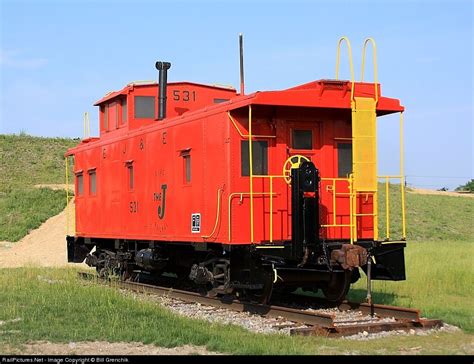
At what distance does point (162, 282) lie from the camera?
18.2m

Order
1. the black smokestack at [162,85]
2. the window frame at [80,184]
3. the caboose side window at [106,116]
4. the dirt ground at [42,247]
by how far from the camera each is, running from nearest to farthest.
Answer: the black smokestack at [162,85] < the caboose side window at [106,116] < the window frame at [80,184] < the dirt ground at [42,247]

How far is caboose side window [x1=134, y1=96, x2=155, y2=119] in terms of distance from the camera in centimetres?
1741

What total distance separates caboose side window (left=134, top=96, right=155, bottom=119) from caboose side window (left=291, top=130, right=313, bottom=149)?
548cm

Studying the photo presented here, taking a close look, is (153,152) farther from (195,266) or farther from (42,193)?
(42,193)

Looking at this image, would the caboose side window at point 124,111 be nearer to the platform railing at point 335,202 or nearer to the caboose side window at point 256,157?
the caboose side window at point 256,157

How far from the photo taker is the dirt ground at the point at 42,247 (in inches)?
1156

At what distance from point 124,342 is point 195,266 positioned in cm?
445

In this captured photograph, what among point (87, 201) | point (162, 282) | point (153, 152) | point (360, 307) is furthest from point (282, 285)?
point (87, 201)

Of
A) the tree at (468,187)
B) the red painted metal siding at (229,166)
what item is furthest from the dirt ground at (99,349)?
the tree at (468,187)

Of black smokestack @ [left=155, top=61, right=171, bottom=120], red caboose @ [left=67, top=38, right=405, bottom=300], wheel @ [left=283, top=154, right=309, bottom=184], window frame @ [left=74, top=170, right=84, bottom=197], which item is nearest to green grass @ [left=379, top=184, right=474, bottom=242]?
window frame @ [left=74, top=170, right=84, bottom=197]

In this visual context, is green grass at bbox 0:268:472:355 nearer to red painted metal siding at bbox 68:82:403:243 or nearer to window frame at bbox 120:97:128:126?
red painted metal siding at bbox 68:82:403:243

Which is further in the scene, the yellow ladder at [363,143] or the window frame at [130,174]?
the window frame at [130,174]

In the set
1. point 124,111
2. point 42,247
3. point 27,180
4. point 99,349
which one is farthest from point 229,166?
point 27,180

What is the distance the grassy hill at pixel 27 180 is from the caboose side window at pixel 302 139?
87.0 feet
